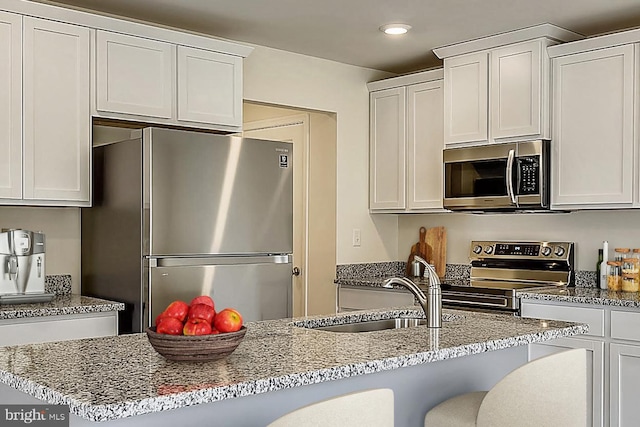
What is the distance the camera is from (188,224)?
11.6 feet

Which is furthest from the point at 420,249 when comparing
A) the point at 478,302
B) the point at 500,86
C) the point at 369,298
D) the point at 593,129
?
the point at 593,129

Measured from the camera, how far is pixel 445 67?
4.59 meters

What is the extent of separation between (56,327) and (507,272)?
9.52ft

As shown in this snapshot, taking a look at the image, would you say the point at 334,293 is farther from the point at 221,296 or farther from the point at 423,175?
the point at 221,296

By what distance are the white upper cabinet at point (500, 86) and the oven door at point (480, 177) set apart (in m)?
0.08

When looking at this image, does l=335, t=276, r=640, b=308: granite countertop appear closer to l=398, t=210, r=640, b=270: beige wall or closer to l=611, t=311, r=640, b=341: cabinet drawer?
l=611, t=311, r=640, b=341: cabinet drawer

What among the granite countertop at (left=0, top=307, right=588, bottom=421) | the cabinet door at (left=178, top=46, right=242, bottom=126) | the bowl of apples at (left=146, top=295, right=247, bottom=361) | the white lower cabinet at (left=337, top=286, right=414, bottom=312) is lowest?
the white lower cabinet at (left=337, top=286, right=414, bottom=312)

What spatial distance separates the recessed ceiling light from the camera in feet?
13.5

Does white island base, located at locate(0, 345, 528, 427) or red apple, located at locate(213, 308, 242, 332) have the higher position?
red apple, located at locate(213, 308, 242, 332)

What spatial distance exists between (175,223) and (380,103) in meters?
2.24

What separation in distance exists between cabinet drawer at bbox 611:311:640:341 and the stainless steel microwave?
794 mm

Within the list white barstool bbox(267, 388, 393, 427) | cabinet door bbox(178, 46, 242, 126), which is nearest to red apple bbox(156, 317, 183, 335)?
white barstool bbox(267, 388, 393, 427)

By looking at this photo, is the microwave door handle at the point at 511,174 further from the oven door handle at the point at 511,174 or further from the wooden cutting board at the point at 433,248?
the wooden cutting board at the point at 433,248

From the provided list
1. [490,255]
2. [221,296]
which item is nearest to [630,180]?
[490,255]
